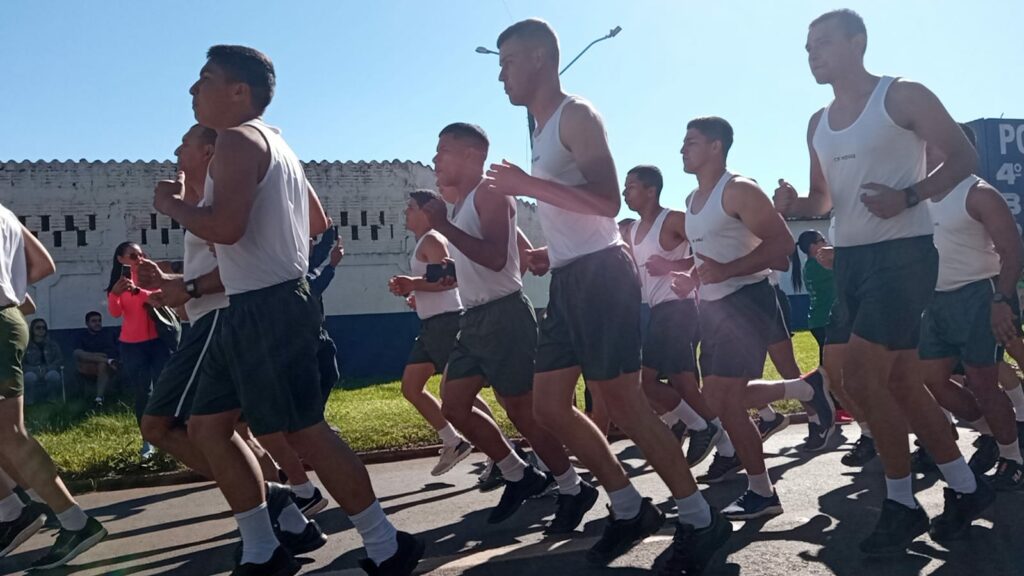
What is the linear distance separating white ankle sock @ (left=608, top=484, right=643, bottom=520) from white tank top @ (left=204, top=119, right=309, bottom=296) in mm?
1546

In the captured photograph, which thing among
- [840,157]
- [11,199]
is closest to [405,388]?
[840,157]

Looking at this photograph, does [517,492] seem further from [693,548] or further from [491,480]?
[693,548]

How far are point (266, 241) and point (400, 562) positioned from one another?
1.26 m

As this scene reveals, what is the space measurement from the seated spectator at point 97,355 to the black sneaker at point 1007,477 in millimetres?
10908

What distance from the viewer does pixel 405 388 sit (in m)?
5.99

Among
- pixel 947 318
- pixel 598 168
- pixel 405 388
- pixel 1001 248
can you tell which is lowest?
pixel 405 388

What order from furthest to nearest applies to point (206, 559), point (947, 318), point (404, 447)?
point (404, 447) < point (947, 318) < point (206, 559)

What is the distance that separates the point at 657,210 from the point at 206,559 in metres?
3.69

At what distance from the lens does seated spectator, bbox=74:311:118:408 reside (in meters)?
12.9

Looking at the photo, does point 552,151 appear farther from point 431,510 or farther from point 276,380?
point 431,510

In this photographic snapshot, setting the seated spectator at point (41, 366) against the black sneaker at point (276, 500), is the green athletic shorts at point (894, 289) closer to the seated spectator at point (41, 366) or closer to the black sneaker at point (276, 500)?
the black sneaker at point (276, 500)

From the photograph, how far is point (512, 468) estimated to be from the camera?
4.70 m

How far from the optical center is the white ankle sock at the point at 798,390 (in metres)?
5.45

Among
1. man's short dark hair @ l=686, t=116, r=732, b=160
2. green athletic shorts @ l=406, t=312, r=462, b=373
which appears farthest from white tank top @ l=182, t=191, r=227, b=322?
man's short dark hair @ l=686, t=116, r=732, b=160
